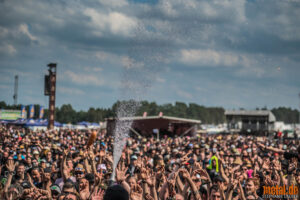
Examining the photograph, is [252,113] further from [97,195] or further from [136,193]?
[97,195]

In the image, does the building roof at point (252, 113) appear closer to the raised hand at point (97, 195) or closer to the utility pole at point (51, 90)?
the utility pole at point (51, 90)

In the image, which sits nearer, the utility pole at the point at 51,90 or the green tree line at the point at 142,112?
the utility pole at the point at 51,90

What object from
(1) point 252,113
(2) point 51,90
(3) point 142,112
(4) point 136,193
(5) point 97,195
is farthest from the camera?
(3) point 142,112

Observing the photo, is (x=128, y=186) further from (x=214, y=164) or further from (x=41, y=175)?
(x=214, y=164)

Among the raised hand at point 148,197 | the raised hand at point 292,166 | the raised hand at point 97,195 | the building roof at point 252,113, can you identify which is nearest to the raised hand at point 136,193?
the raised hand at point 148,197

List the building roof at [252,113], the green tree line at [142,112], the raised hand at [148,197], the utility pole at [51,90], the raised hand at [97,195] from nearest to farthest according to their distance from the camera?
the raised hand at [97,195] < the raised hand at [148,197] < the utility pole at [51,90] < the building roof at [252,113] < the green tree line at [142,112]

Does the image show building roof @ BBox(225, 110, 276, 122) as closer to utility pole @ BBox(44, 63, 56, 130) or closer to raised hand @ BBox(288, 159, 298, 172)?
utility pole @ BBox(44, 63, 56, 130)

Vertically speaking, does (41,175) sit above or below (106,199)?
below

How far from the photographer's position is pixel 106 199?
9.86 feet

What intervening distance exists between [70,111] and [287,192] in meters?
151

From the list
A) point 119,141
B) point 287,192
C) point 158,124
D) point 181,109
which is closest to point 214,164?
point 119,141

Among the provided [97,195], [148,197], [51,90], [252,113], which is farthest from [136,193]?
[252,113]

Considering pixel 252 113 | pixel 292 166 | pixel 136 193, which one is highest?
pixel 252 113

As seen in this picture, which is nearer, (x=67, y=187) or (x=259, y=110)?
(x=67, y=187)
